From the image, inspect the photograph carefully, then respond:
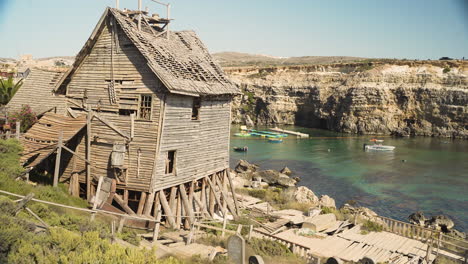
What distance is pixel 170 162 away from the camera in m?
17.9

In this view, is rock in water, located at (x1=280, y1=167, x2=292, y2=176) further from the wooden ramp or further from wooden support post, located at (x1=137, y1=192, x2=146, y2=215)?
the wooden ramp

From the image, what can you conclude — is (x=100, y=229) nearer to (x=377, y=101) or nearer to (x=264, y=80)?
(x=377, y=101)

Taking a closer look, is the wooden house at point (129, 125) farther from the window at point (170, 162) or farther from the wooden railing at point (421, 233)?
the wooden railing at point (421, 233)

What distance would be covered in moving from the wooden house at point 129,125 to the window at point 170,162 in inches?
0.9

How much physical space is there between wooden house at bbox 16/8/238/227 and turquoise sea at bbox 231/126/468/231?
20644mm

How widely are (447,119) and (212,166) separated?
7197cm

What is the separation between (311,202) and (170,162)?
14868 millimetres

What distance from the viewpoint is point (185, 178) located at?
18312 millimetres

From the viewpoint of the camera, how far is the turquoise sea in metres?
35.0

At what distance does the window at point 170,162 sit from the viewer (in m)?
17.4

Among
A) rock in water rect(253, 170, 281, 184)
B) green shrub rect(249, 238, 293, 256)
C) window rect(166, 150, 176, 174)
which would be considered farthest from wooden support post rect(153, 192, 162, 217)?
rock in water rect(253, 170, 281, 184)

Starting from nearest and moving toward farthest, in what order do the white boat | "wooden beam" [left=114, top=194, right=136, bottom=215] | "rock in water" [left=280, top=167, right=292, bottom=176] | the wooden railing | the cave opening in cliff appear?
"wooden beam" [left=114, top=194, right=136, bottom=215]
the wooden railing
"rock in water" [left=280, top=167, right=292, bottom=176]
the white boat
the cave opening in cliff

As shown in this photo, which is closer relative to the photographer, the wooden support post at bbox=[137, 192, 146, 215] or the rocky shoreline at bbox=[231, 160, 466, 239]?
the wooden support post at bbox=[137, 192, 146, 215]

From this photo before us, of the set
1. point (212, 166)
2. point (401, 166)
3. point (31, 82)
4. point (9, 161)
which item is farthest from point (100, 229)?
point (401, 166)
